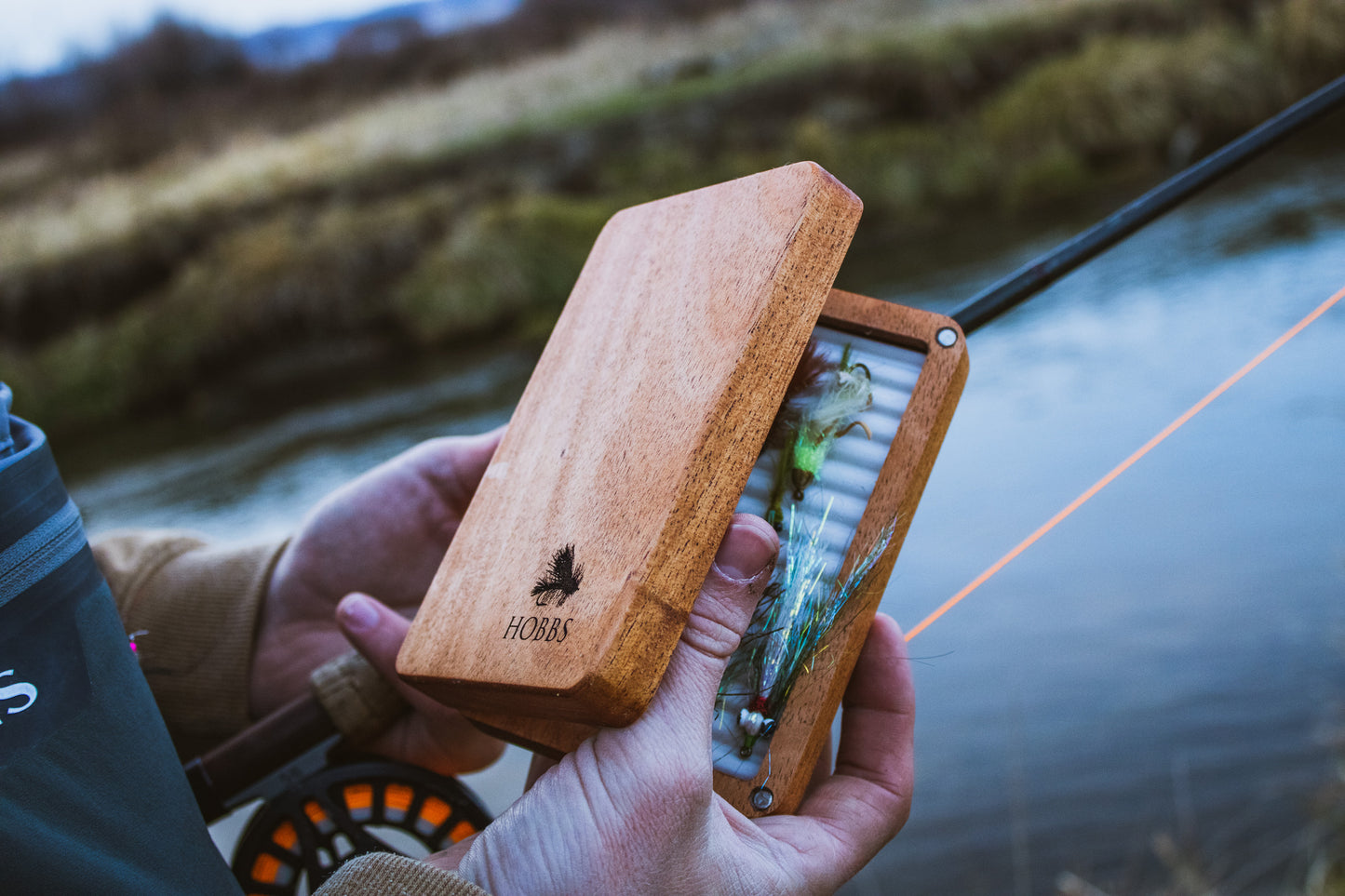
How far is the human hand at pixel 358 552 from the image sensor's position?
4.33 ft

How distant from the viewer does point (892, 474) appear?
2.97 feet

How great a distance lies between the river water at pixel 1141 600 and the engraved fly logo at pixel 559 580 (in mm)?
1144

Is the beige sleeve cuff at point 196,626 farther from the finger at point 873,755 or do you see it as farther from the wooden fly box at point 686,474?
the finger at point 873,755

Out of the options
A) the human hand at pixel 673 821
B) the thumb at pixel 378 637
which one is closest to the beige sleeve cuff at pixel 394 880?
the human hand at pixel 673 821

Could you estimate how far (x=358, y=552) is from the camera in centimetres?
136

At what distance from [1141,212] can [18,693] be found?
1027 millimetres

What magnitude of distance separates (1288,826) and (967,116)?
8.69 ft

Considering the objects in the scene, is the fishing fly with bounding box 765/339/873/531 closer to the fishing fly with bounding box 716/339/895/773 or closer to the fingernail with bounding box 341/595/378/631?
the fishing fly with bounding box 716/339/895/773

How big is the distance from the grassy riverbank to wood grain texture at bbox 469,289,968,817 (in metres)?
2.83

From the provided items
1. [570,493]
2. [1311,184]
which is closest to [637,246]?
[570,493]

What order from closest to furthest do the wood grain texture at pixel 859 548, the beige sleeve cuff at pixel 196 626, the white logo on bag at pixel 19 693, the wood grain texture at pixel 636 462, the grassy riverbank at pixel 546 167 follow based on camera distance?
the white logo on bag at pixel 19 693, the wood grain texture at pixel 636 462, the wood grain texture at pixel 859 548, the beige sleeve cuff at pixel 196 626, the grassy riverbank at pixel 546 167

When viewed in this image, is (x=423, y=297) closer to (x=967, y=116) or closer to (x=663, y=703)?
(x=967, y=116)

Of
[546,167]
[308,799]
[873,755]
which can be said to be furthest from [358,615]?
[546,167]

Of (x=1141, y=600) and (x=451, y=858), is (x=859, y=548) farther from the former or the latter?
(x=1141, y=600)
